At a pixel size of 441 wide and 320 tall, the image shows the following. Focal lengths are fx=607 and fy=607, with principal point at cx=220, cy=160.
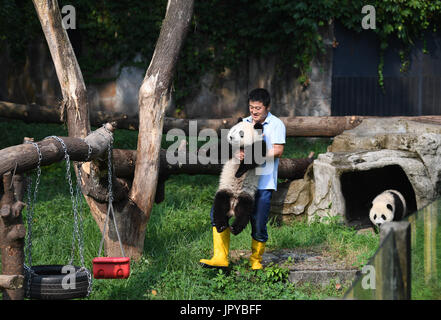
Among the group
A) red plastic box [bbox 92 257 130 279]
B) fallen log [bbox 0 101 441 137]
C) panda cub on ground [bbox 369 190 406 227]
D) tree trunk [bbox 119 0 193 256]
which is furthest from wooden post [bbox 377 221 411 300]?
fallen log [bbox 0 101 441 137]

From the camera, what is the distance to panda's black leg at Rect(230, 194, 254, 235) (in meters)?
5.21

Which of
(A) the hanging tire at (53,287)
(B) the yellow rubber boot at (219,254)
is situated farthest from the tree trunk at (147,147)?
(A) the hanging tire at (53,287)

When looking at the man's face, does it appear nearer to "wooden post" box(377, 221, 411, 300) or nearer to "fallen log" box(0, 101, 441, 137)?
"wooden post" box(377, 221, 411, 300)

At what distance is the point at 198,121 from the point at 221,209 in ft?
15.2

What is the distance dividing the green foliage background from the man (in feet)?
25.4

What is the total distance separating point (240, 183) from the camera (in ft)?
17.3

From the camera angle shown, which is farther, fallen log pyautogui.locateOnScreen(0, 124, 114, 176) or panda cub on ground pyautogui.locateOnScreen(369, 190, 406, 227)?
panda cub on ground pyautogui.locateOnScreen(369, 190, 406, 227)

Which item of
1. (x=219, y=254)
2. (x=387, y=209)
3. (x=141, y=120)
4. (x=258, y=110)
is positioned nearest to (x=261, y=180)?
(x=258, y=110)

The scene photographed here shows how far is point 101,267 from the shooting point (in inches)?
163

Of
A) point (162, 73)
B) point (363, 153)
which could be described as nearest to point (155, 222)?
point (162, 73)

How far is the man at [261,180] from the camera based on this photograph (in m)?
5.24

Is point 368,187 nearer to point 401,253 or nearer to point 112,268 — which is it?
point 112,268
